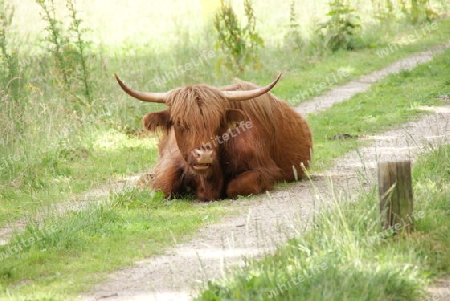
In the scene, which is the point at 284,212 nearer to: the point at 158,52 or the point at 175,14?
the point at 158,52

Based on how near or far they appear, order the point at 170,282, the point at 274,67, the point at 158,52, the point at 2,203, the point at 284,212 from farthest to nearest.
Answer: the point at 158,52 → the point at 274,67 → the point at 2,203 → the point at 284,212 → the point at 170,282

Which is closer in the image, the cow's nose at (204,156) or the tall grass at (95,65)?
the cow's nose at (204,156)

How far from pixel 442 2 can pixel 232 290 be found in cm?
2151

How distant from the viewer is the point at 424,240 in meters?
5.97

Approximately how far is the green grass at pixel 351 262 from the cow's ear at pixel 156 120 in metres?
2.81

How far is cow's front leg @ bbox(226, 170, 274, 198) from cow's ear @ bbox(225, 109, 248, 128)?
0.54 metres

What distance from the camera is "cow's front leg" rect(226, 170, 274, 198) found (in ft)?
28.5

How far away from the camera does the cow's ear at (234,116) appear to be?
28.4 feet

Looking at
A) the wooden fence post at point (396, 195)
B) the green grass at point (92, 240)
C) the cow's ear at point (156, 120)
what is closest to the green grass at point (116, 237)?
the green grass at point (92, 240)

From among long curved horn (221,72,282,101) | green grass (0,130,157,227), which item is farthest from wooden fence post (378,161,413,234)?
green grass (0,130,157,227)

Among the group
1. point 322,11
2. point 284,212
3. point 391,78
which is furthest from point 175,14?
point 284,212

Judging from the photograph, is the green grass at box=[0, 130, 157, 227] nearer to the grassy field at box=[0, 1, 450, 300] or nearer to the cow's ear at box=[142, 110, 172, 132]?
the grassy field at box=[0, 1, 450, 300]

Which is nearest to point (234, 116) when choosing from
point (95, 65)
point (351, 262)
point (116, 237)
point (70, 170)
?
point (116, 237)

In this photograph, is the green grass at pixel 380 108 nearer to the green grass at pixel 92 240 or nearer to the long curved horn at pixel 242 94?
the long curved horn at pixel 242 94
